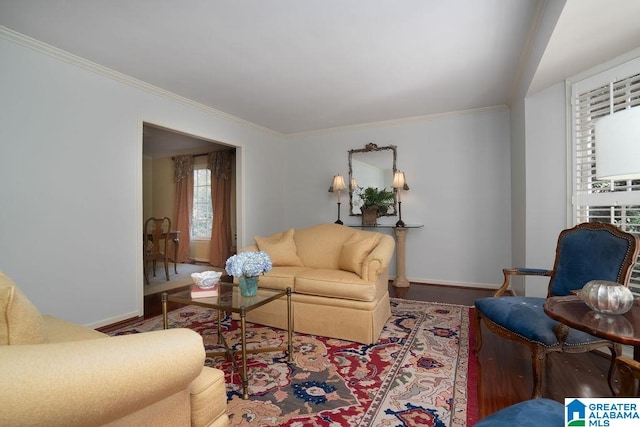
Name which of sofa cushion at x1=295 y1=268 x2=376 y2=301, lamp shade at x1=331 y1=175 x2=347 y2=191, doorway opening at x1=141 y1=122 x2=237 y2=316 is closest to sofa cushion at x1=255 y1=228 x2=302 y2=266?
sofa cushion at x1=295 y1=268 x2=376 y2=301

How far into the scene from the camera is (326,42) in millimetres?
2629

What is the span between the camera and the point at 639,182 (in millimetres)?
2188

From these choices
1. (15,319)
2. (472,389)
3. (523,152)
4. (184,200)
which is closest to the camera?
(15,319)

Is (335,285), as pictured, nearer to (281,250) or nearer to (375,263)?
(375,263)

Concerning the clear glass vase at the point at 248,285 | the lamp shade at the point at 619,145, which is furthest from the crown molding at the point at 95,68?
the lamp shade at the point at 619,145

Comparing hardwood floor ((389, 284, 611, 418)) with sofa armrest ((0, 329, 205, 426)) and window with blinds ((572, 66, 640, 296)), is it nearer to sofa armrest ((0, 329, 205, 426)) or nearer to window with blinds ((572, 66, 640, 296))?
window with blinds ((572, 66, 640, 296))

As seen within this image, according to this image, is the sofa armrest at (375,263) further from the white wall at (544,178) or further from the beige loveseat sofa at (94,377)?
the beige loveseat sofa at (94,377)

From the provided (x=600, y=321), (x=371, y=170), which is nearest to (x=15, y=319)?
(x=600, y=321)

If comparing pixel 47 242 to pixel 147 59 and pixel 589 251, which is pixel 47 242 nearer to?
pixel 147 59

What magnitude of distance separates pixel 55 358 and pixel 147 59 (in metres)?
3.01

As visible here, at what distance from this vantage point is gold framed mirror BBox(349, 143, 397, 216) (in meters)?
4.93

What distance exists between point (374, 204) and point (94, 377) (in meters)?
4.48

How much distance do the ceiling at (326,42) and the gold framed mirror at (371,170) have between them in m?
1.22

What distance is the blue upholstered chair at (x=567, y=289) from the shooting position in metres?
1.71
